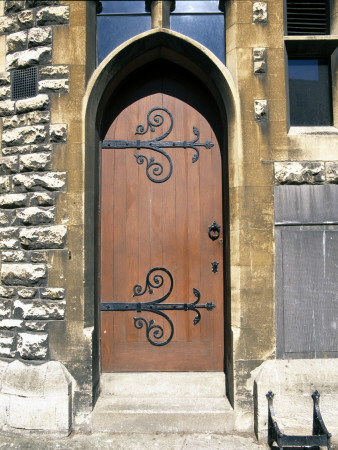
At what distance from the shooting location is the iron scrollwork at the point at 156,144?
3.99 meters

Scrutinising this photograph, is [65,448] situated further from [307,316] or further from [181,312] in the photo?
[307,316]

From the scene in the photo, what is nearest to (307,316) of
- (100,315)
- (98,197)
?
(100,315)

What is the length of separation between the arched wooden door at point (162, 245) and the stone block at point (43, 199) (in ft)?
1.73

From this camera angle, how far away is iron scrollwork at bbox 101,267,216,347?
3904mm

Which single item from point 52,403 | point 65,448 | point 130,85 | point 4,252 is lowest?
point 65,448

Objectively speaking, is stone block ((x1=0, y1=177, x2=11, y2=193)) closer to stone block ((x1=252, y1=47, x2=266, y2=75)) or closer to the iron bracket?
stone block ((x1=252, y1=47, x2=266, y2=75))

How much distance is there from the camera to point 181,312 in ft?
12.9

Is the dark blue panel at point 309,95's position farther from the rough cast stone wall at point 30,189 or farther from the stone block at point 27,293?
the stone block at point 27,293

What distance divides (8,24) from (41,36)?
424mm

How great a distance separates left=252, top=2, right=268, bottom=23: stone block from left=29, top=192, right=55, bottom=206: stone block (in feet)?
8.14

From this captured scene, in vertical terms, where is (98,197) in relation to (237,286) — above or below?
above

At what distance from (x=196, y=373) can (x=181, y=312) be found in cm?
60

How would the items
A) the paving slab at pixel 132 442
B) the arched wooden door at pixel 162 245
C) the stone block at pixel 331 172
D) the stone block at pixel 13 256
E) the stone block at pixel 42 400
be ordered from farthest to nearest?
the arched wooden door at pixel 162 245, the stone block at pixel 13 256, the stone block at pixel 331 172, the stone block at pixel 42 400, the paving slab at pixel 132 442

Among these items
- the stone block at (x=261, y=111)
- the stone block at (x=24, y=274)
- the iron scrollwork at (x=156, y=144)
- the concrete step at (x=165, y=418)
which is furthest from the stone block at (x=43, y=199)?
the stone block at (x=261, y=111)
